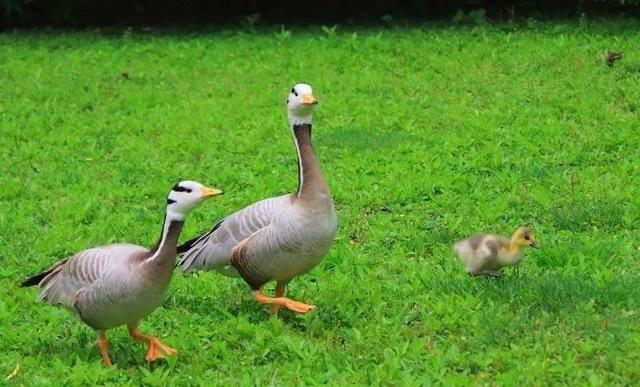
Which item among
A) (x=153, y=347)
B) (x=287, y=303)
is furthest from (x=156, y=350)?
(x=287, y=303)

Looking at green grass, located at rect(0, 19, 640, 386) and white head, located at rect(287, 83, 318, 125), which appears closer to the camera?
green grass, located at rect(0, 19, 640, 386)

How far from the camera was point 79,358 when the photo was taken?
19.0 ft

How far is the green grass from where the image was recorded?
5.69m

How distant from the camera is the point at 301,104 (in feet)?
20.1

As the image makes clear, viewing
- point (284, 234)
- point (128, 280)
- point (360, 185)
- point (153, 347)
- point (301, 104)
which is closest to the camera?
point (128, 280)

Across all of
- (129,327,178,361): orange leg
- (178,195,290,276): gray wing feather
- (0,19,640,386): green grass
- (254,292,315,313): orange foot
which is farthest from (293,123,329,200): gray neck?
(129,327,178,361): orange leg

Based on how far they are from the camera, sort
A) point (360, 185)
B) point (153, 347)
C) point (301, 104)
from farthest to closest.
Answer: point (360, 185) < point (301, 104) < point (153, 347)

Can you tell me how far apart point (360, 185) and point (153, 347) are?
3253mm

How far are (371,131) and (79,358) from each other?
470cm

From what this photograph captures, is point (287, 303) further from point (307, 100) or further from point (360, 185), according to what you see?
point (360, 185)

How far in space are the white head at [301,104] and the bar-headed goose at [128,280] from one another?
2.81 ft

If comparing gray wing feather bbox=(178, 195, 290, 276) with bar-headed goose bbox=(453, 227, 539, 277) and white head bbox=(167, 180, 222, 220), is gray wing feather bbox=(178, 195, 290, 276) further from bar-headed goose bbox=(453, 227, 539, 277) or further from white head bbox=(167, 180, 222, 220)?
bar-headed goose bbox=(453, 227, 539, 277)

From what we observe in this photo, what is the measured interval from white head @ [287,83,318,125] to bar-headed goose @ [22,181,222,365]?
858 mm

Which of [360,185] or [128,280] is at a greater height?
[128,280]
